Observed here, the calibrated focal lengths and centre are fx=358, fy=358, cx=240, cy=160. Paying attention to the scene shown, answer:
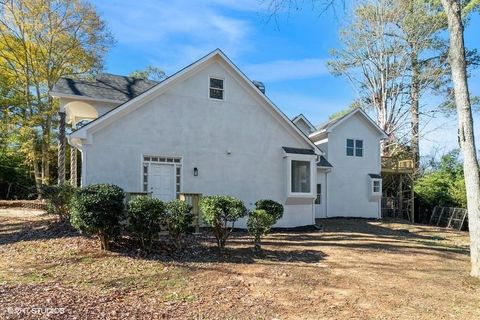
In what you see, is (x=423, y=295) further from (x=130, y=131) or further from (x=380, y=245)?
(x=130, y=131)

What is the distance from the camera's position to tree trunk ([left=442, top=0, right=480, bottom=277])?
754 centimetres

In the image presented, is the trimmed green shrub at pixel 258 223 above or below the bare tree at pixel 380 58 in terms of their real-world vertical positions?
below

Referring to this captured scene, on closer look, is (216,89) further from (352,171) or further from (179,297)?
(352,171)

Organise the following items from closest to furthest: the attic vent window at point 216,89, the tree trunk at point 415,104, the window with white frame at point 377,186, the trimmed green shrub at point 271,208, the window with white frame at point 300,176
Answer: the trimmed green shrub at point 271,208, the attic vent window at point 216,89, the window with white frame at point 300,176, the window with white frame at point 377,186, the tree trunk at point 415,104

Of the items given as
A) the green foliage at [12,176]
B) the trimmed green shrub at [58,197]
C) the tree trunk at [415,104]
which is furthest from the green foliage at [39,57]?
the tree trunk at [415,104]

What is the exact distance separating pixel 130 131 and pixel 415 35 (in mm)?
24094

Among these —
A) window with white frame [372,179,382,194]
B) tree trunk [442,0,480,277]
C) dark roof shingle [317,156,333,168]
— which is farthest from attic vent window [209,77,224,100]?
window with white frame [372,179,382,194]

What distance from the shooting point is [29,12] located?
72.6 feet

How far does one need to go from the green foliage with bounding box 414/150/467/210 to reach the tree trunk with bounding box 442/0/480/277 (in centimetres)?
1721

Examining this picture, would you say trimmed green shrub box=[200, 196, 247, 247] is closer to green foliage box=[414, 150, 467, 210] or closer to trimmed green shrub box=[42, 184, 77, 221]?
trimmed green shrub box=[42, 184, 77, 221]

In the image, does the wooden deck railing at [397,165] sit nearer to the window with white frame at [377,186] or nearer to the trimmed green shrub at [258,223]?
the window with white frame at [377,186]

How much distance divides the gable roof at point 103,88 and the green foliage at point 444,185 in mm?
19326

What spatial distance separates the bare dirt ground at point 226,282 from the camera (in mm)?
5094

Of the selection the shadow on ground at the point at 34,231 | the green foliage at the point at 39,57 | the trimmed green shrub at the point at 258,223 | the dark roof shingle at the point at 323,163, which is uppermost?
the green foliage at the point at 39,57
